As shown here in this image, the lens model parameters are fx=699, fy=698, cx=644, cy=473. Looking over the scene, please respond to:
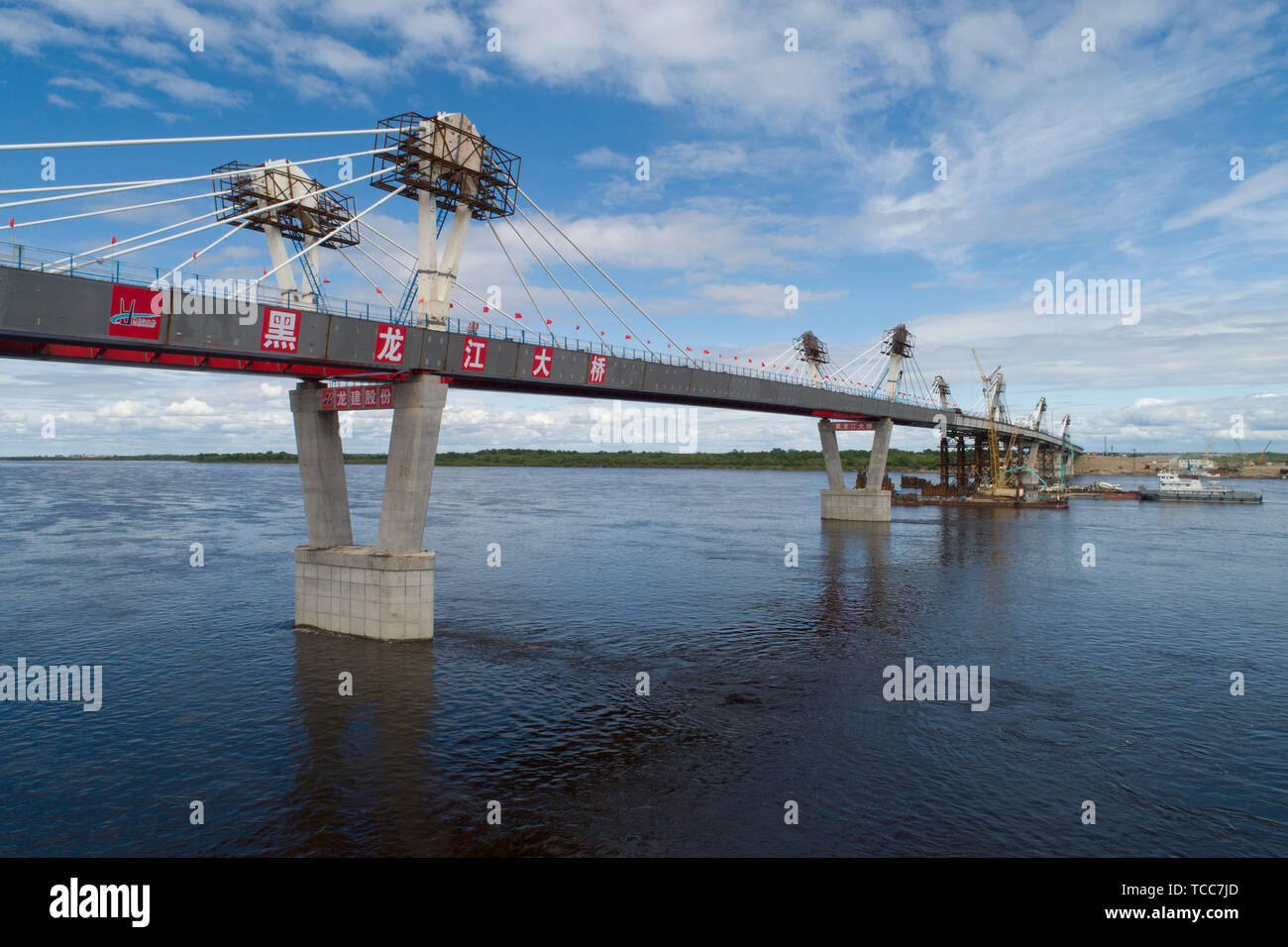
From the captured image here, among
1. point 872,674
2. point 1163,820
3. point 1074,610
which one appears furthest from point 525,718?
point 1074,610

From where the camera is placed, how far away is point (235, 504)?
367 feet

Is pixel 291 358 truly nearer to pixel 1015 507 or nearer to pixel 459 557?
pixel 459 557

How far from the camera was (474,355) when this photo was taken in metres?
32.4

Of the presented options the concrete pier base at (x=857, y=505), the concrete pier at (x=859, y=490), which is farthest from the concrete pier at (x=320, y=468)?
the concrete pier base at (x=857, y=505)

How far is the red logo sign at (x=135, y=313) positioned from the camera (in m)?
21.8

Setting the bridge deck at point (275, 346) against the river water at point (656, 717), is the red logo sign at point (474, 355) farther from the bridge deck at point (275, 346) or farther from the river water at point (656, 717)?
the river water at point (656, 717)

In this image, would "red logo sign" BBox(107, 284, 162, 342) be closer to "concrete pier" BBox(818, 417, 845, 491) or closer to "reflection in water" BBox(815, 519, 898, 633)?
"reflection in water" BBox(815, 519, 898, 633)

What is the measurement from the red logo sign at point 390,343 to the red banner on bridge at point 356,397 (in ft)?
6.31

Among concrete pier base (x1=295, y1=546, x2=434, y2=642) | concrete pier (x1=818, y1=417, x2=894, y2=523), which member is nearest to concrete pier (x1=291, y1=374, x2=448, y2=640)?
concrete pier base (x1=295, y1=546, x2=434, y2=642)

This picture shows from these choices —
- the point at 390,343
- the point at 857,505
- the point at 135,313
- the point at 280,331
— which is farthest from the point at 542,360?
the point at 857,505

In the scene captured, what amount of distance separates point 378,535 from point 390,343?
836 centimetres

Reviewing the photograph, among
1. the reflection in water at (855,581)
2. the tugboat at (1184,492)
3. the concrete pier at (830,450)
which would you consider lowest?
the reflection in water at (855,581)

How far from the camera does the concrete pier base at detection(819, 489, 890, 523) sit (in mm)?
86812

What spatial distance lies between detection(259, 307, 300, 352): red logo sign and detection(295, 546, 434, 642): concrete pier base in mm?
10090
